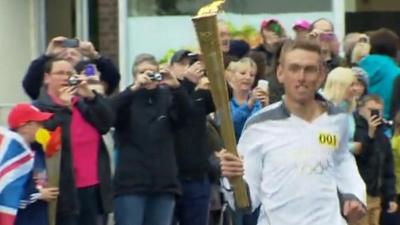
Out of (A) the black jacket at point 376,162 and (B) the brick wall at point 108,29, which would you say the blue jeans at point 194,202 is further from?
(B) the brick wall at point 108,29

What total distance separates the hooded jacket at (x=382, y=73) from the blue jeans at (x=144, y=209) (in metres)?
3.07

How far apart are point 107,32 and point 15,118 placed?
297 inches

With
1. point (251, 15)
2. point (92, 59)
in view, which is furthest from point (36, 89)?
point (251, 15)

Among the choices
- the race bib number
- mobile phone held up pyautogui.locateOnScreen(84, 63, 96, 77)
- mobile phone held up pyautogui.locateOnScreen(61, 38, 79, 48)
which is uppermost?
mobile phone held up pyautogui.locateOnScreen(61, 38, 79, 48)

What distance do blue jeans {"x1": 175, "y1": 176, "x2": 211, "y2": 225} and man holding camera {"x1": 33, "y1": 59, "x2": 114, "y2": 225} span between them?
0.94 metres

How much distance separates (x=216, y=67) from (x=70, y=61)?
446 centimetres

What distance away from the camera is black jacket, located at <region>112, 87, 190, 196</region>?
10.6 m

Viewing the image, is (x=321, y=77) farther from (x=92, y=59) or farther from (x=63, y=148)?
(x=92, y=59)

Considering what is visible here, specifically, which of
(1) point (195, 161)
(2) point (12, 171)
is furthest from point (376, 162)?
(2) point (12, 171)

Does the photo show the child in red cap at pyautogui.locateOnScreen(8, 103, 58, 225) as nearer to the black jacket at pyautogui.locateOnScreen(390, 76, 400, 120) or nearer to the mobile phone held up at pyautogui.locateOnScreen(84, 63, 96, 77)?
the mobile phone held up at pyautogui.locateOnScreen(84, 63, 96, 77)

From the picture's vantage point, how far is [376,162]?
11.5 metres

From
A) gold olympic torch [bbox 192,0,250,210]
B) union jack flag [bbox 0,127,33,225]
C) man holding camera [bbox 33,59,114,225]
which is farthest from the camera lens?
man holding camera [bbox 33,59,114,225]

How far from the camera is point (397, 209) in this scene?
11.9 m

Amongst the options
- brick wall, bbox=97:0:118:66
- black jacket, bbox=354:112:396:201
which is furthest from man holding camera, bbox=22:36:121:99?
brick wall, bbox=97:0:118:66
